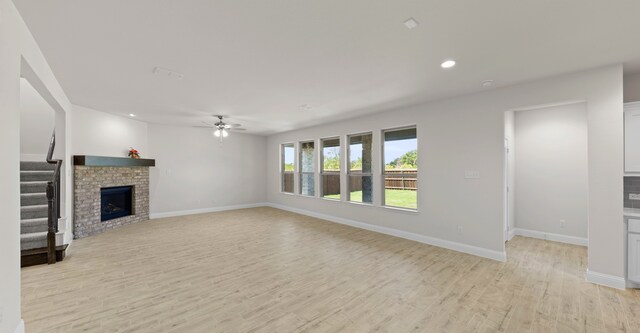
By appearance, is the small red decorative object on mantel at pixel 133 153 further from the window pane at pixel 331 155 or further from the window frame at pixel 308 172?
the window pane at pixel 331 155

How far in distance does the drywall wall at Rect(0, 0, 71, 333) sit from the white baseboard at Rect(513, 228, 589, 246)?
23.1 feet

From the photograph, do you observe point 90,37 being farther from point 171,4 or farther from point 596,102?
point 596,102

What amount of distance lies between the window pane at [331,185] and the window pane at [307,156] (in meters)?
0.71

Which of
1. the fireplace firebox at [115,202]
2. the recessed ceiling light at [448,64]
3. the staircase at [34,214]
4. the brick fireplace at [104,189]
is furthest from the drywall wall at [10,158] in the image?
the fireplace firebox at [115,202]

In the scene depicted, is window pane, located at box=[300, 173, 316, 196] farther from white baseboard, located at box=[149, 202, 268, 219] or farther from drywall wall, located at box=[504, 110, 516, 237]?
drywall wall, located at box=[504, 110, 516, 237]

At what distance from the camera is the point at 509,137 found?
4.80 metres

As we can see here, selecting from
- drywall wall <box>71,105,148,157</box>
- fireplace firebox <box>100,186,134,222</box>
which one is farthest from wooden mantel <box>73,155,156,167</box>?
fireplace firebox <box>100,186,134,222</box>

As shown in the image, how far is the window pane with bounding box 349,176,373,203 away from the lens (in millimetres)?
5797

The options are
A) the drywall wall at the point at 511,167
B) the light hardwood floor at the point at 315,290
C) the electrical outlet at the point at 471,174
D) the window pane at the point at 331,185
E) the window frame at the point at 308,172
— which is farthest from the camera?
the window frame at the point at 308,172

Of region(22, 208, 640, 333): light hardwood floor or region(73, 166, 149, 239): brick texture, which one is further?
region(73, 166, 149, 239): brick texture

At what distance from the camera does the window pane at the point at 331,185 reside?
21.6 feet

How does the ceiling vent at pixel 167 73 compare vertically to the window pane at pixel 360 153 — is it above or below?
above

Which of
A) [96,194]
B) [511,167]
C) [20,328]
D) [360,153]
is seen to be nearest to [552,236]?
[511,167]

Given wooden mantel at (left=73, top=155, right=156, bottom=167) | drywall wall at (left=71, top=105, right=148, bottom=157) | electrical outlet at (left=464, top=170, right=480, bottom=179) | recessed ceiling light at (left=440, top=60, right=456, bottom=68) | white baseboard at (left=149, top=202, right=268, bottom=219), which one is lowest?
white baseboard at (left=149, top=202, right=268, bottom=219)
